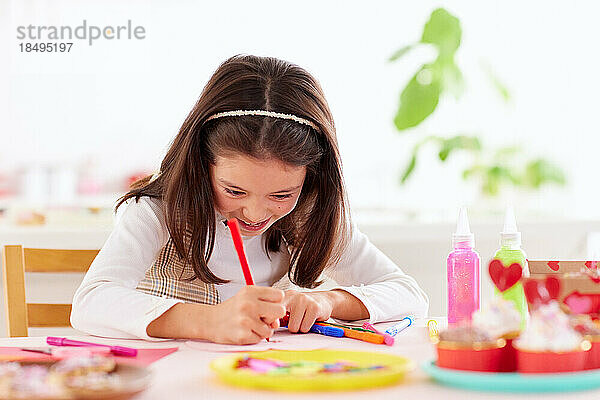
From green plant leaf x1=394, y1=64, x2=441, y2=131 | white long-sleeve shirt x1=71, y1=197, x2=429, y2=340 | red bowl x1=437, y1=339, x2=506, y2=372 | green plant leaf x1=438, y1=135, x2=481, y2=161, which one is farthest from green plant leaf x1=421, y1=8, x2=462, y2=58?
red bowl x1=437, y1=339, x2=506, y2=372

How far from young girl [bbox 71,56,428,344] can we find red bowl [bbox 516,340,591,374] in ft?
1.33

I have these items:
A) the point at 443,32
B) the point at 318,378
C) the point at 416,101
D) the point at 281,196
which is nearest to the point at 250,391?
the point at 318,378

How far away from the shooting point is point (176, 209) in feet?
4.24

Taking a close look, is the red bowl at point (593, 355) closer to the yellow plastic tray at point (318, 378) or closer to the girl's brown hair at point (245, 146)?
the yellow plastic tray at point (318, 378)

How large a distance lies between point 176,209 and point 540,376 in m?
0.70

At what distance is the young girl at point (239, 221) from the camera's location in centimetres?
113

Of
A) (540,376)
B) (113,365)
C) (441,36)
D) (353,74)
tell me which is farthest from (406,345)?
(353,74)

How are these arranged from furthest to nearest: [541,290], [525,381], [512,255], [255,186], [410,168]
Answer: [410,168] → [255,186] → [512,255] → [541,290] → [525,381]

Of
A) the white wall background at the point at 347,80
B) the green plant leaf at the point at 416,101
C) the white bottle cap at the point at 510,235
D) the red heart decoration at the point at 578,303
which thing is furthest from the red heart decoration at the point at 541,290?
the white wall background at the point at 347,80

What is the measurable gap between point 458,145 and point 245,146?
166 cm

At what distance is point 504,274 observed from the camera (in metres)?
0.96

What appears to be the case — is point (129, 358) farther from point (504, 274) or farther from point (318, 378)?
point (504, 274)

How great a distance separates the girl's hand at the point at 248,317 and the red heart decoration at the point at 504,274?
26 centimetres

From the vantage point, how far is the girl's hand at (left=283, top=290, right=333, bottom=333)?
111 centimetres
